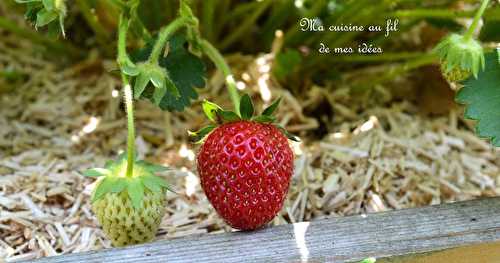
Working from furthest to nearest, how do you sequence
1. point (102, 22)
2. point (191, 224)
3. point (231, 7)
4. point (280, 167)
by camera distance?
point (231, 7)
point (102, 22)
point (191, 224)
point (280, 167)

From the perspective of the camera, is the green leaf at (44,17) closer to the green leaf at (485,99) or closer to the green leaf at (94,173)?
the green leaf at (94,173)

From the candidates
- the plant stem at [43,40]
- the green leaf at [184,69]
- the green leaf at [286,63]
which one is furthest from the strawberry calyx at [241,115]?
the plant stem at [43,40]

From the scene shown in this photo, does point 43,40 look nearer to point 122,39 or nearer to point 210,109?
point 122,39

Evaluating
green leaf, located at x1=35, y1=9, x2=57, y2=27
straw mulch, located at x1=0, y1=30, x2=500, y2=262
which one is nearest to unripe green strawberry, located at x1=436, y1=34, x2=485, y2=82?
straw mulch, located at x1=0, y1=30, x2=500, y2=262

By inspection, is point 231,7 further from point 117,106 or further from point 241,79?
point 117,106

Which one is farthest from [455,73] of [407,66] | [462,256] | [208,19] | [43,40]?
[43,40]

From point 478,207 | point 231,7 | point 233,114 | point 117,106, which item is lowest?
point 478,207

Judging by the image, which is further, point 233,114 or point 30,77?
point 30,77

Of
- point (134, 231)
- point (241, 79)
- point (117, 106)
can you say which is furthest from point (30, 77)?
point (134, 231)
